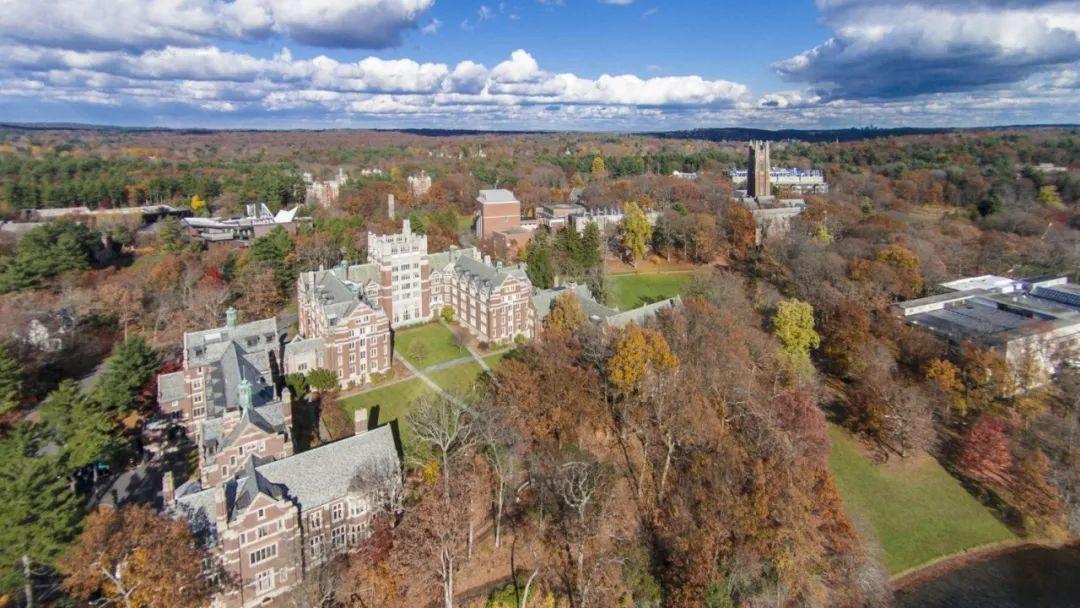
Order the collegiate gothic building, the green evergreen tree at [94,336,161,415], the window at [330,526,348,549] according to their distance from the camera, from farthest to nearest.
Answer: the collegiate gothic building
the green evergreen tree at [94,336,161,415]
the window at [330,526,348,549]

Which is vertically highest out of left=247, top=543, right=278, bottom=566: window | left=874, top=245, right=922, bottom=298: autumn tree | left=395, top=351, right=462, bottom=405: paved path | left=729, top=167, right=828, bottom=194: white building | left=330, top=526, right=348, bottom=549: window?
left=729, top=167, right=828, bottom=194: white building

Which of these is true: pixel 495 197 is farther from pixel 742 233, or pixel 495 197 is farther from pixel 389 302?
pixel 742 233

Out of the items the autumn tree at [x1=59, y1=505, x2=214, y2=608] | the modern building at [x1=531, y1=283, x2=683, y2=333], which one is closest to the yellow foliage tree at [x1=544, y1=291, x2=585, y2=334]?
the modern building at [x1=531, y1=283, x2=683, y2=333]

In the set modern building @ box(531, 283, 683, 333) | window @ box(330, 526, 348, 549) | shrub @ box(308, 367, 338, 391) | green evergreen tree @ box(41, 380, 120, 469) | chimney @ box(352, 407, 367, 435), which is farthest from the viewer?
modern building @ box(531, 283, 683, 333)

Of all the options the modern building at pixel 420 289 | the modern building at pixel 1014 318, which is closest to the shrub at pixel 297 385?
the modern building at pixel 420 289

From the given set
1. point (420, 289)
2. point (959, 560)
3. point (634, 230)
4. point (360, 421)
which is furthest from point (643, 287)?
point (360, 421)

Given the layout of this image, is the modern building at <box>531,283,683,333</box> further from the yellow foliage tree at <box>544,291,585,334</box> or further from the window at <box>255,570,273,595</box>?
the window at <box>255,570,273,595</box>

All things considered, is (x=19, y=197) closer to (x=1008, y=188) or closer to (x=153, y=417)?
(x=153, y=417)
